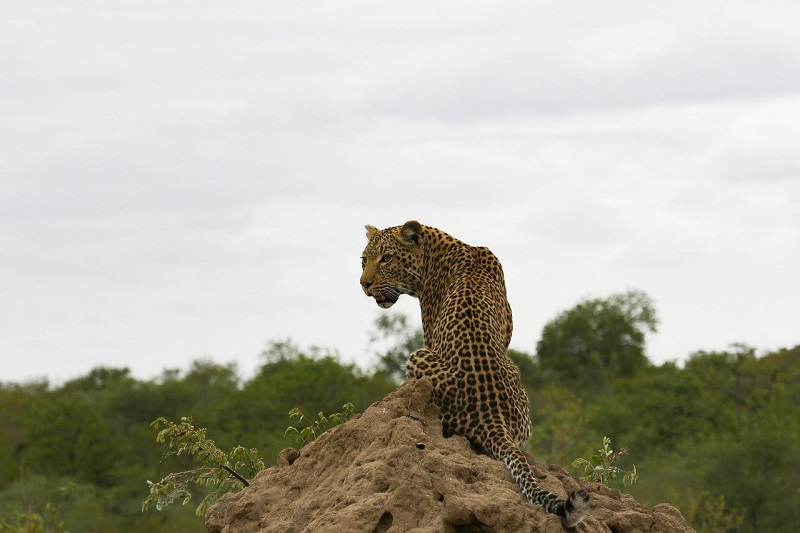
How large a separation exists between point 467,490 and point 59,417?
109ft

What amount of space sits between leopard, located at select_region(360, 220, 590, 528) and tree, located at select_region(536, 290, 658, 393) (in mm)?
36050

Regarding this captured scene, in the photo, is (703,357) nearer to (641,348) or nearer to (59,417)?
(641,348)

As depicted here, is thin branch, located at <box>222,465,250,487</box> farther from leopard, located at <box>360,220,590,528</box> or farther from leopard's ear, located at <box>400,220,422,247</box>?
leopard's ear, located at <box>400,220,422,247</box>

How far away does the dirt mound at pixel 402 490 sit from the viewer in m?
7.18

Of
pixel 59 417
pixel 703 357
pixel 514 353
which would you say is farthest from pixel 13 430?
pixel 703 357

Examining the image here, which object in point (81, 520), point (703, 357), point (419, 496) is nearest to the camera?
point (419, 496)

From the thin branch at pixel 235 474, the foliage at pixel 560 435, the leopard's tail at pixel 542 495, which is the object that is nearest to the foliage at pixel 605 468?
the leopard's tail at pixel 542 495

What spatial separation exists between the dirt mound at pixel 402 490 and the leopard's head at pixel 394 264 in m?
1.96

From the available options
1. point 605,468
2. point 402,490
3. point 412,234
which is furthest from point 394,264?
point 402,490

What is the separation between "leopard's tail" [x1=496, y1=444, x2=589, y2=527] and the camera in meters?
7.09

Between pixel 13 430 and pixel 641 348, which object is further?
pixel 641 348

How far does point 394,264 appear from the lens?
1012 cm

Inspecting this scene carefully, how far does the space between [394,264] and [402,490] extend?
3055mm

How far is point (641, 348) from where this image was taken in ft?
167
